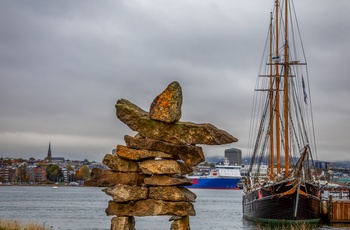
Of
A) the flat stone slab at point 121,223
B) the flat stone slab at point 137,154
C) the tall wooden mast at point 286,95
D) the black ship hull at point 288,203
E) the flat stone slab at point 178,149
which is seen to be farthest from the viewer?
the tall wooden mast at point 286,95

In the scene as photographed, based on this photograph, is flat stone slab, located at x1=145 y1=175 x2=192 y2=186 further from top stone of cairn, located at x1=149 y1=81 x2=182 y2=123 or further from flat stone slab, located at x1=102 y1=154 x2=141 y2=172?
top stone of cairn, located at x1=149 y1=81 x2=182 y2=123

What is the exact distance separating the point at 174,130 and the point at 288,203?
140 feet

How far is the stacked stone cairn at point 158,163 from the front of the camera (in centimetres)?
2166

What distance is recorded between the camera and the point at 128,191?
857 inches

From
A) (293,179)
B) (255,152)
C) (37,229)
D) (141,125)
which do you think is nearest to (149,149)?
(141,125)

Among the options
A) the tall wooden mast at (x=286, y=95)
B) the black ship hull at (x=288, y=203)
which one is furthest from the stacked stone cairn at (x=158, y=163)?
the tall wooden mast at (x=286, y=95)

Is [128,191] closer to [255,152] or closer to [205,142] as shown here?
[205,142]

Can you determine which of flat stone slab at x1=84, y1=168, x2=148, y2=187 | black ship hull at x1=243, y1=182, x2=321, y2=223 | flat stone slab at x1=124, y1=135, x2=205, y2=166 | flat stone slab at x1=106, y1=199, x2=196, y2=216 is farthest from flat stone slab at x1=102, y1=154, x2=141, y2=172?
black ship hull at x1=243, y1=182, x2=321, y2=223

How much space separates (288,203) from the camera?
62562 mm

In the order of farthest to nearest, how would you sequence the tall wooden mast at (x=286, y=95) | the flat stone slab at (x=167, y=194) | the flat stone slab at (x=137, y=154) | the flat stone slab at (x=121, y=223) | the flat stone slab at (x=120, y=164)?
1. the tall wooden mast at (x=286, y=95)
2. the flat stone slab at (x=120, y=164)
3. the flat stone slab at (x=121, y=223)
4. the flat stone slab at (x=137, y=154)
5. the flat stone slab at (x=167, y=194)

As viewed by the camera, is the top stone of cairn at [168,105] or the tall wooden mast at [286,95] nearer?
the top stone of cairn at [168,105]

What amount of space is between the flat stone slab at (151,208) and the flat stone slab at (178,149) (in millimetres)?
1425

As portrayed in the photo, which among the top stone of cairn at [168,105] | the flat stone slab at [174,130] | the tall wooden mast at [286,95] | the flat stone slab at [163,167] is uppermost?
the tall wooden mast at [286,95]

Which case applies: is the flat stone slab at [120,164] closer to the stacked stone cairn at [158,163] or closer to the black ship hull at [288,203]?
the stacked stone cairn at [158,163]
